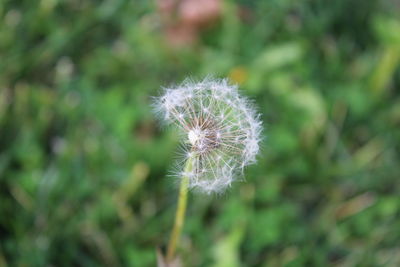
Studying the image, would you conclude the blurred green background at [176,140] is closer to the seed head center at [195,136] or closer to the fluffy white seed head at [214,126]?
the fluffy white seed head at [214,126]

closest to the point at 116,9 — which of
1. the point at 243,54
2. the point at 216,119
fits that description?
the point at 243,54

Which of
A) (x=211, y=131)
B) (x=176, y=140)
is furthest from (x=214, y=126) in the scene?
(x=176, y=140)

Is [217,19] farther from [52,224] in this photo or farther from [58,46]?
[52,224]

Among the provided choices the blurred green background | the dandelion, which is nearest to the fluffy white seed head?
the dandelion

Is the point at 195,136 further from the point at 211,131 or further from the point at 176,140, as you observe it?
the point at 176,140

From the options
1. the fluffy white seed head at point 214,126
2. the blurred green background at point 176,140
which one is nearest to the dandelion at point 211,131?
the fluffy white seed head at point 214,126

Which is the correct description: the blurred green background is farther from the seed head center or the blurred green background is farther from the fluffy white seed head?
the seed head center
